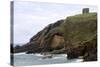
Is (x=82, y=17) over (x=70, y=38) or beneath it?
over

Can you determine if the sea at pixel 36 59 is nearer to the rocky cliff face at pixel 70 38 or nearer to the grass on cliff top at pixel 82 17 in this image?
the rocky cliff face at pixel 70 38

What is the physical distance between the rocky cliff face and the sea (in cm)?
5

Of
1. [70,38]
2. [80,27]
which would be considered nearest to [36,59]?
[70,38]

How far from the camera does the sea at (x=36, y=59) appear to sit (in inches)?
86.7

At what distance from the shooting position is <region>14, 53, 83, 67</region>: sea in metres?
2.20

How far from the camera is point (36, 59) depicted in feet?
7.50

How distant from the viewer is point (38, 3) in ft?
7.58

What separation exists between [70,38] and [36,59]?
54 centimetres

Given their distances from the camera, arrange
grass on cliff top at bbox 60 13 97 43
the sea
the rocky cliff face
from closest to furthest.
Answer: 1. the sea
2. the rocky cliff face
3. grass on cliff top at bbox 60 13 97 43

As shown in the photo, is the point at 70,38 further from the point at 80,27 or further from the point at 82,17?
the point at 82,17

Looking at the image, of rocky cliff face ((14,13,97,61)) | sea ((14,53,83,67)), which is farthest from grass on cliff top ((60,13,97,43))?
sea ((14,53,83,67))

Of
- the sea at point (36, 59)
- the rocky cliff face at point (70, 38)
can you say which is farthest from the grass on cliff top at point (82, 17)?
the sea at point (36, 59)

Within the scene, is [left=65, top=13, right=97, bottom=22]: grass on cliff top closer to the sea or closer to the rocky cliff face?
the rocky cliff face

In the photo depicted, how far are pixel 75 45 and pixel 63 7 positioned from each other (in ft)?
Result: 1.75
